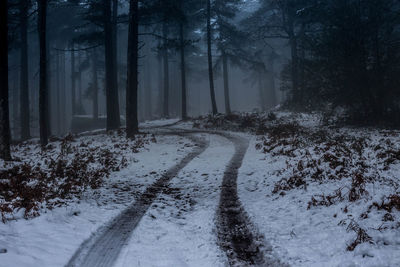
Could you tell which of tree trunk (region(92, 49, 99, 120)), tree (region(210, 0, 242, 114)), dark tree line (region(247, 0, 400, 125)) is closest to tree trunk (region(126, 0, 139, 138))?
dark tree line (region(247, 0, 400, 125))

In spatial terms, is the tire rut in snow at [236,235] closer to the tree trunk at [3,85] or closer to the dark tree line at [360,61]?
the tree trunk at [3,85]

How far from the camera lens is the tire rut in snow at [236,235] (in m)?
4.32

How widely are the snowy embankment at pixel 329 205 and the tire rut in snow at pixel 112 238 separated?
2.34 m

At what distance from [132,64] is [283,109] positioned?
1543 centimetres

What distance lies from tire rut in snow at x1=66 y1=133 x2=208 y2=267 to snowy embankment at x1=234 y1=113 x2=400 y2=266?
234cm

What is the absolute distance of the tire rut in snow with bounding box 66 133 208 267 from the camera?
4.25 meters

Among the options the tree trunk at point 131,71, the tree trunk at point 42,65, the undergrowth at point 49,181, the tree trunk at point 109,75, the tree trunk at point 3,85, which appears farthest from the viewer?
the tree trunk at point 109,75

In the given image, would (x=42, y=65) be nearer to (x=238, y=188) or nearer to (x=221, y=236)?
(x=238, y=188)

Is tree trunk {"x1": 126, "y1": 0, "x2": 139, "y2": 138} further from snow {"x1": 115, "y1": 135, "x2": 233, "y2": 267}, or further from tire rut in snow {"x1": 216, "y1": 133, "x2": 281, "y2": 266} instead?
tire rut in snow {"x1": 216, "y1": 133, "x2": 281, "y2": 266}

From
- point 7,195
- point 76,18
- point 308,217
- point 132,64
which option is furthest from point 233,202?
point 76,18

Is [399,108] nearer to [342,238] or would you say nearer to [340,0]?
[340,0]

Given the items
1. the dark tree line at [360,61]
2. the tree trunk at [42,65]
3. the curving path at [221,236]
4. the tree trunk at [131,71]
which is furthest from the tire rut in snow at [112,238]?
the dark tree line at [360,61]

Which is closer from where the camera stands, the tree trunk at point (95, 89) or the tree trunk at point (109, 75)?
the tree trunk at point (109, 75)

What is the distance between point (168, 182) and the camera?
28.6 ft
